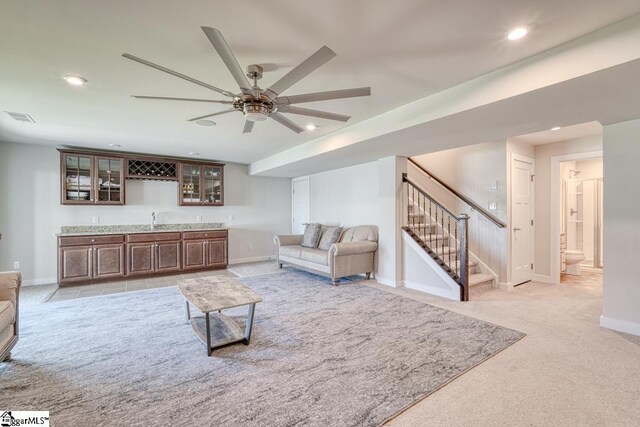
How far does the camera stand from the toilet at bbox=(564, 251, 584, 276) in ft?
17.4

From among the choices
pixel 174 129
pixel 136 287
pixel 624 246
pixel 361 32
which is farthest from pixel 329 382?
pixel 136 287

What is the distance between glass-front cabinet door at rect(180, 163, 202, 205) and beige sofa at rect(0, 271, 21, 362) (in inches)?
149

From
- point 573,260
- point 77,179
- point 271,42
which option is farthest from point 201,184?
point 573,260

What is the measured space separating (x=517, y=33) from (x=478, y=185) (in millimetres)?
3428

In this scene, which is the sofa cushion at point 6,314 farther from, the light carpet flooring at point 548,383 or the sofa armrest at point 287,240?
the sofa armrest at point 287,240

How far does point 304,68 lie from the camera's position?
173 centimetres

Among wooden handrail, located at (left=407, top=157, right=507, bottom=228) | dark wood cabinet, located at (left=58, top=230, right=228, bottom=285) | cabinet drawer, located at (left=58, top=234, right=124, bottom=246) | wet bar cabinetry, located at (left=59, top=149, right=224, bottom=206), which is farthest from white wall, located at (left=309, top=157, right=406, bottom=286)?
cabinet drawer, located at (left=58, top=234, right=124, bottom=246)

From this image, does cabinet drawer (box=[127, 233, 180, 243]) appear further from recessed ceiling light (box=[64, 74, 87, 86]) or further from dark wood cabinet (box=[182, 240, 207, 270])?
recessed ceiling light (box=[64, 74, 87, 86])

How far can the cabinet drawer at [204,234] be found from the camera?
581 centimetres

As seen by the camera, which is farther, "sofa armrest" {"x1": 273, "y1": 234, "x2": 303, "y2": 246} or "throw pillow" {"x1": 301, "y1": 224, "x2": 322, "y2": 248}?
"sofa armrest" {"x1": 273, "y1": 234, "x2": 303, "y2": 246}

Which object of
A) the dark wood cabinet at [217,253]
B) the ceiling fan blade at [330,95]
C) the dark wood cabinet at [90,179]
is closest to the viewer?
the ceiling fan blade at [330,95]

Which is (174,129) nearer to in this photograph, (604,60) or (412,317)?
(412,317)

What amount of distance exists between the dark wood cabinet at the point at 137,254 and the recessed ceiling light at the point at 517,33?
18.6 feet

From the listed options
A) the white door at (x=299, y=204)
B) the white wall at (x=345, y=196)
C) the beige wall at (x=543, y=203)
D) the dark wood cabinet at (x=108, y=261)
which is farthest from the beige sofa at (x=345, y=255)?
the dark wood cabinet at (x=108, y=261)
